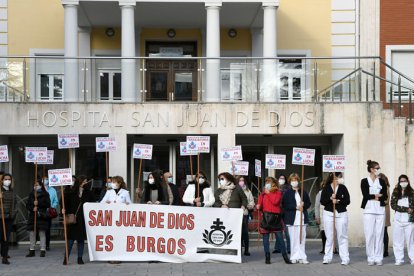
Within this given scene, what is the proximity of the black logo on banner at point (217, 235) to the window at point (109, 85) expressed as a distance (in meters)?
6.66

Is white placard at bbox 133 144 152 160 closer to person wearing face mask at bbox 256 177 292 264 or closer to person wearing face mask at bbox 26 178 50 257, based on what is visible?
person wearing face mask at bbox 26 178 50 257

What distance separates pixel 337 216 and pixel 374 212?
821 millimetres

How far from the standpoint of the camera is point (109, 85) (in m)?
24.6

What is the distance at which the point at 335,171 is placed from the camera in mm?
20031

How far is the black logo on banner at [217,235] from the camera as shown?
19.1 meters

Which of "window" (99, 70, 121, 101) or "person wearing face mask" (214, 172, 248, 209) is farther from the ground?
"window" (99, 70, 121, 101)

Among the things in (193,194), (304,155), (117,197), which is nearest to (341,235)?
(304,155)

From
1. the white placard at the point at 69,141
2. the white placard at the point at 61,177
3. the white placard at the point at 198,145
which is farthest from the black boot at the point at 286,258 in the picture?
the white placard at the point at 69,141

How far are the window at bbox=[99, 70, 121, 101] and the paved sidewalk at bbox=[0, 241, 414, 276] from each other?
5761 mm

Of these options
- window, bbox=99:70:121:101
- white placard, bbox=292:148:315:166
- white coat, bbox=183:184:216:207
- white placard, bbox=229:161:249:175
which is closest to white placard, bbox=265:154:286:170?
white placard, bbox=229:161:249:175

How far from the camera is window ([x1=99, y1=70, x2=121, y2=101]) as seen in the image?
24.4 metres

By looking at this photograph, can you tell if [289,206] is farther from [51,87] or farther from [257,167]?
[51,87]

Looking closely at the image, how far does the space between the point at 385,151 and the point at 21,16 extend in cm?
1414

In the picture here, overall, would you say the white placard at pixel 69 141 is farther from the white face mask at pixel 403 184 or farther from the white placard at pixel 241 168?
the white face mask at pixel 403 184
